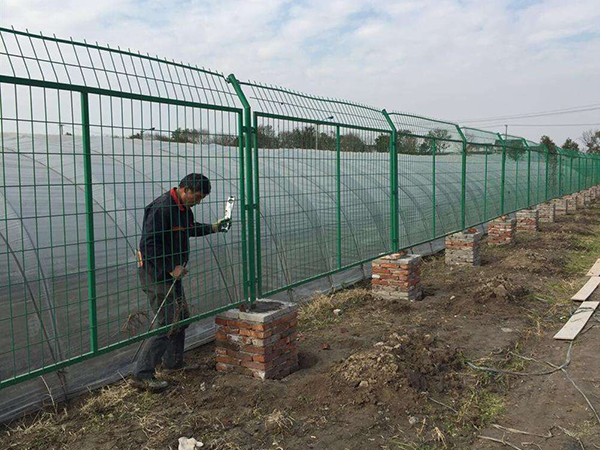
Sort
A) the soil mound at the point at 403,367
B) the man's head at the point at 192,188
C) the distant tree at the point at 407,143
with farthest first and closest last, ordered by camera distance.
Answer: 1. the distant tree at the point at 407,143
2. the soil mound at the point at 403,367
3. the man's head at the point at 192,188

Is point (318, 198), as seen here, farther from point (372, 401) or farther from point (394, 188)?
point (372, 401)

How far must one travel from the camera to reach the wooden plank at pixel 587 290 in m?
8.18

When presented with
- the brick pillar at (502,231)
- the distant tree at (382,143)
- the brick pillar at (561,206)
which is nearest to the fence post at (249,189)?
the distant tree at (382,143)

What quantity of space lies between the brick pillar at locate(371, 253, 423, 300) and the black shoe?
4.26 m

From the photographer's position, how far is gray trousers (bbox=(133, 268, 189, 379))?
449cm

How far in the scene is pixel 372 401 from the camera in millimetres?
4410

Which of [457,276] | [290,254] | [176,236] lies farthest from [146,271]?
[457,276]

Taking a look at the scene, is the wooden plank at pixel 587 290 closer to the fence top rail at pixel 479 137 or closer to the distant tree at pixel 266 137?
the fence top rail at pixel 479 137

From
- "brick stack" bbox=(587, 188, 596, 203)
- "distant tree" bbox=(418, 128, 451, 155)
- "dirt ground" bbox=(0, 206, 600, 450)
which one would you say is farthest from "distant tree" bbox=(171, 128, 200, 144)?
"brick stack" bbox=(587, 188, 596, 203)

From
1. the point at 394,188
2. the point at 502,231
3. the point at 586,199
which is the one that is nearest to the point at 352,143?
the point at 394,188

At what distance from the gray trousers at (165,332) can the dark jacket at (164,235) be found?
0.09 metres

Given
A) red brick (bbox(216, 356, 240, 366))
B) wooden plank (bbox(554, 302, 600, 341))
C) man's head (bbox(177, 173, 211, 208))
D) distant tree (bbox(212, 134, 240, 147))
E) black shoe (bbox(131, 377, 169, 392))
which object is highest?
distant tree (bbox(212, 134, 240, 147))

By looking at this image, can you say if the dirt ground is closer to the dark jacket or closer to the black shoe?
the black shoe

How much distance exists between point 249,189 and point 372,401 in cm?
216
